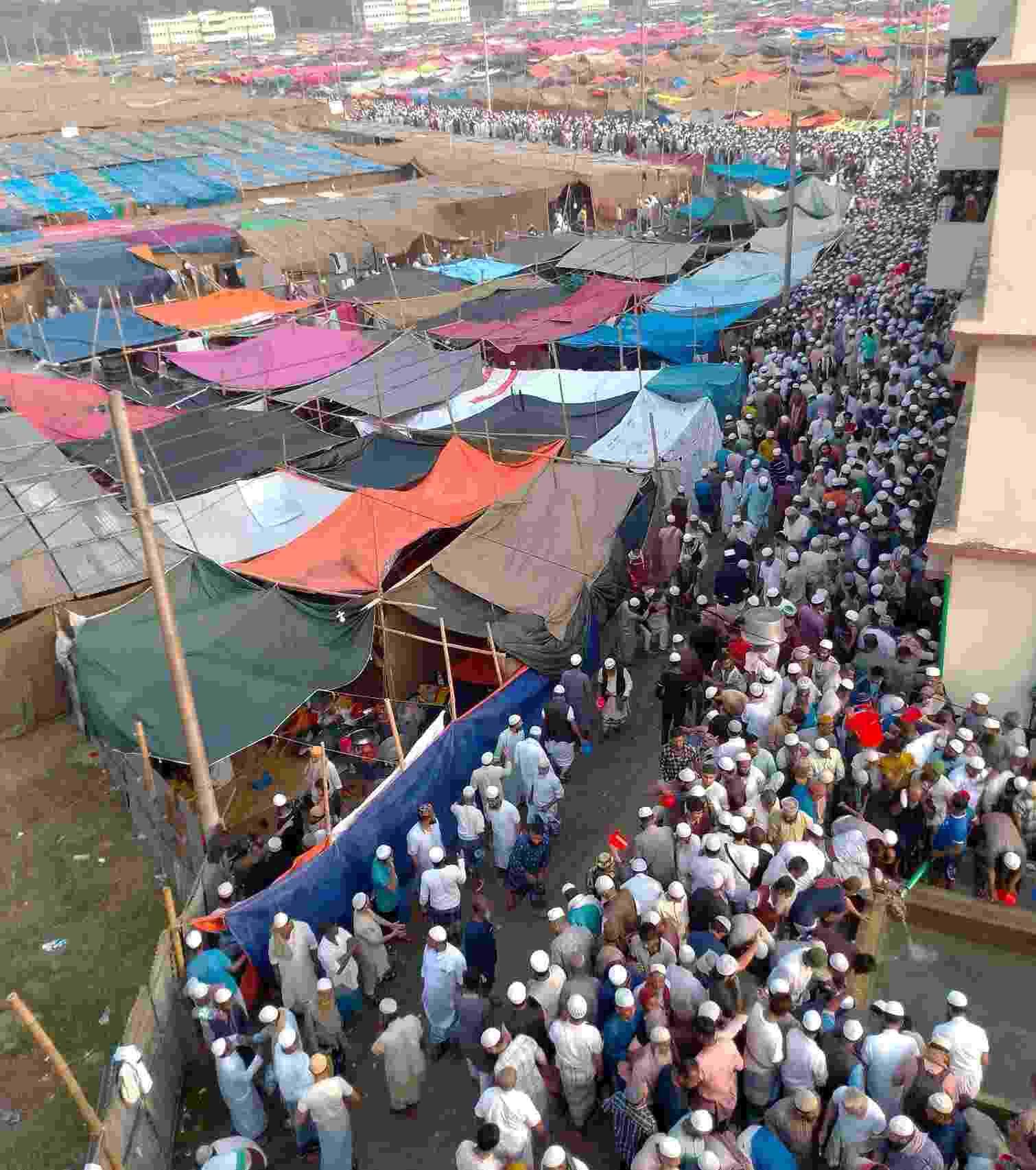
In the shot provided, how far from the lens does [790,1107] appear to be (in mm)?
5328

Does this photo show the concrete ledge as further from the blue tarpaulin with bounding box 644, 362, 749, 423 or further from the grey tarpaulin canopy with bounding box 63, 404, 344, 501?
the grey tarpaulin canopy with bounding box 63, 404, 344, 501

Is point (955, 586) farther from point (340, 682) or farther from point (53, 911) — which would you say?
point (53, 911)

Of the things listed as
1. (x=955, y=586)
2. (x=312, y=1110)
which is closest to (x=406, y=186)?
(x=955, y=586)

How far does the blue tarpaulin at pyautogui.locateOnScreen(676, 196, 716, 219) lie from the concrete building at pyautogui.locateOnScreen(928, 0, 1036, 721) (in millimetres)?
18252

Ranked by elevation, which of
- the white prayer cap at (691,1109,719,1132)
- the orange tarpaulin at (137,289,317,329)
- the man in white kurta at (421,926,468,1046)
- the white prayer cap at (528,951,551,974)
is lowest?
the man in white kurta at (421,926,468,1046)

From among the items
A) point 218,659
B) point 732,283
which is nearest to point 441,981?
point 218,659

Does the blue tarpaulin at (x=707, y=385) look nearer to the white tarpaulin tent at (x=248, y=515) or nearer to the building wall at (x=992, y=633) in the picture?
the white tarpaulin tent at (x=248, y=515)

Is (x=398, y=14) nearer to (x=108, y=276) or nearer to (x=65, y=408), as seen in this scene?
(x=108, y=276)

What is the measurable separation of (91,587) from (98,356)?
9.53 m

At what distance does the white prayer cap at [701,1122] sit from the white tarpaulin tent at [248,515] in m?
7.98

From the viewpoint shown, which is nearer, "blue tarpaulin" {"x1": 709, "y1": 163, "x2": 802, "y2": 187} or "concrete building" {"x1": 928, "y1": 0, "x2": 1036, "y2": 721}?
"concrete building" {"x1": 928, "y1": 0, "x2": 1036, "y2": 721}

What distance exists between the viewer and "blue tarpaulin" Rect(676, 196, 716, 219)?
26688mm

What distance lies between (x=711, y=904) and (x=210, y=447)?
Result: 9.65 meters

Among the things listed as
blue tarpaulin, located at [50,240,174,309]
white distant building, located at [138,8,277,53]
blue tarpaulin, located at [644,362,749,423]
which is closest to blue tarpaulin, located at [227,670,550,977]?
blue tarpaulin, located at [644,362,749,423]
